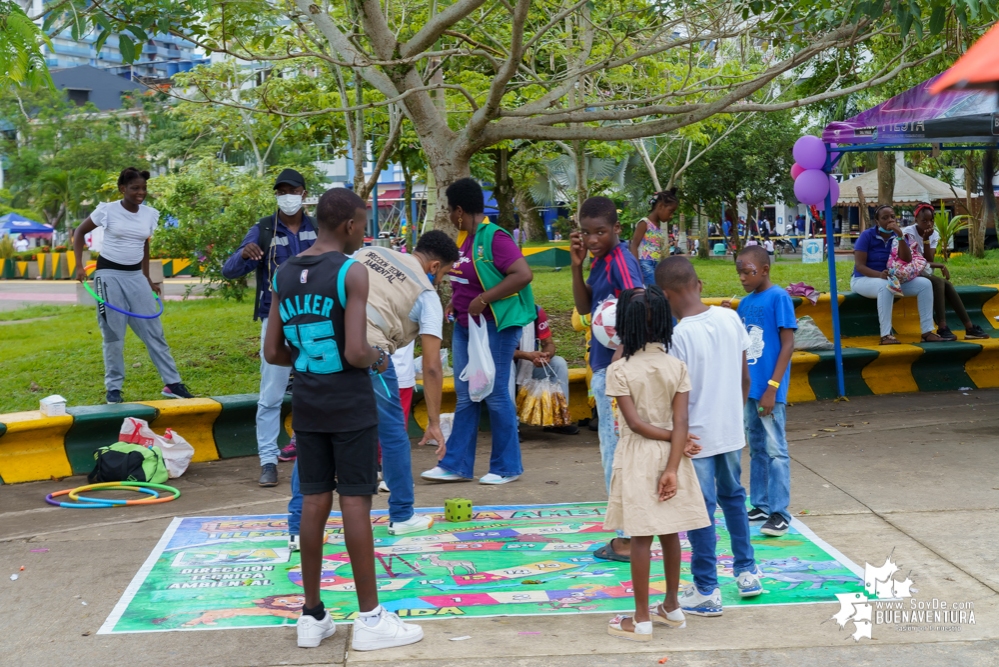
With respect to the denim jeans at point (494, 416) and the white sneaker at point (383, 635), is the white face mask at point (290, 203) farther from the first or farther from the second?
the white sneaker at point (383, 635)

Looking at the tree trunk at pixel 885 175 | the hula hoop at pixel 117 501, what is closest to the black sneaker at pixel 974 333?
the hula hoop at pixel 117 501

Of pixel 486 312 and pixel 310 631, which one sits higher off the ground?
pixel 486 312

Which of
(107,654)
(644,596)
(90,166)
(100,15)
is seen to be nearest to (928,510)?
(644,596)

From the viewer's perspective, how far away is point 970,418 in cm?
847

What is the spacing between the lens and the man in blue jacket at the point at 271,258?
641 centimetres

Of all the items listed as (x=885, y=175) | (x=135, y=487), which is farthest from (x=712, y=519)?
(x=885, y=175)

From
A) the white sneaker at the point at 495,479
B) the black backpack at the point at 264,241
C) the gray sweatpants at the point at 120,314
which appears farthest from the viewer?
the gray sweatpants at the point at 120,314

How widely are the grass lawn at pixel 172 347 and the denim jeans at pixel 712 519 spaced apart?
518cm

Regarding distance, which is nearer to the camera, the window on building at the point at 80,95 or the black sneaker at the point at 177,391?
the black sneaker at the point at 177,391

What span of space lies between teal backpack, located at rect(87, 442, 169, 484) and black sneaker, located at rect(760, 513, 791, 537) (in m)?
3.93

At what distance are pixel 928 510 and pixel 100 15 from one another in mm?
6285

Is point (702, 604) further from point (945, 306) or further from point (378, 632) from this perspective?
point (945, 306)

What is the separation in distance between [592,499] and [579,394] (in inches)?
92.2

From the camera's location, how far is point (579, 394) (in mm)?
8594
